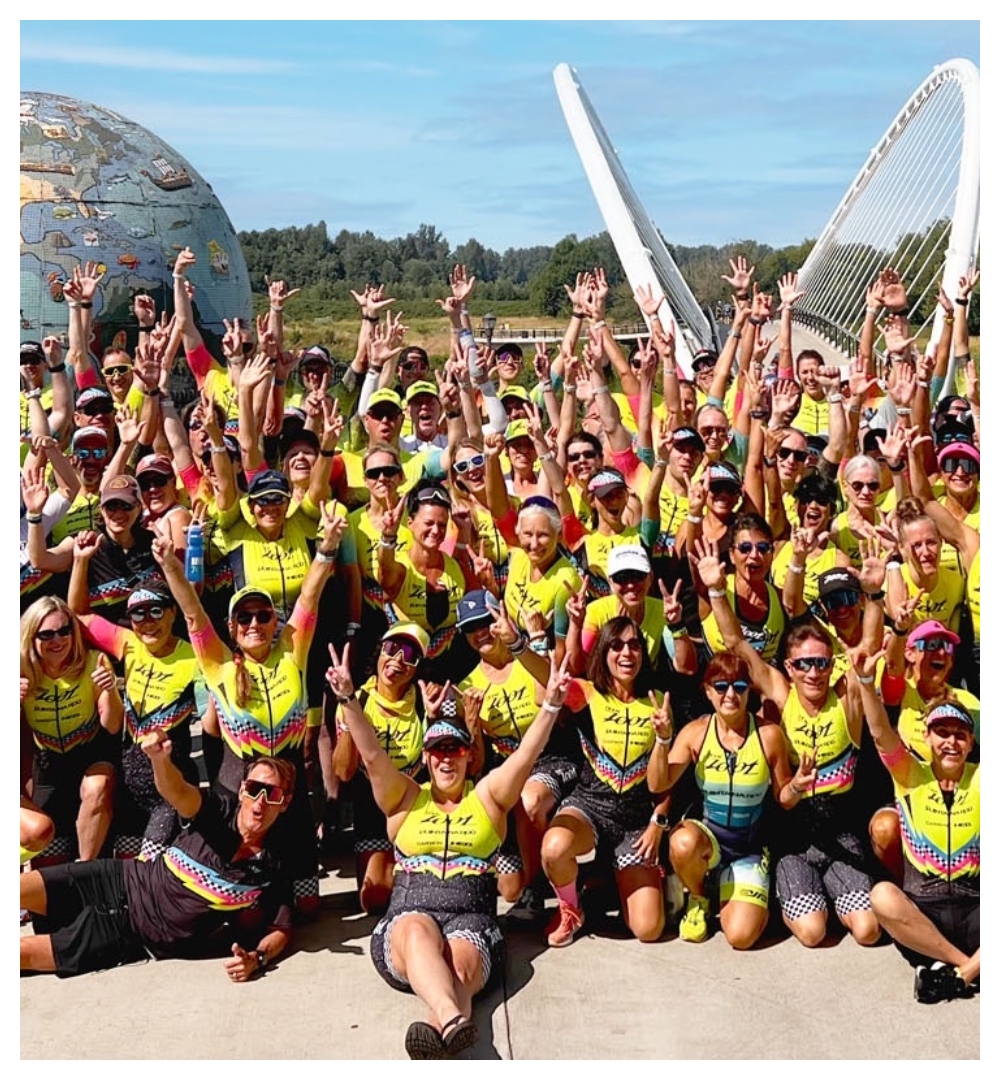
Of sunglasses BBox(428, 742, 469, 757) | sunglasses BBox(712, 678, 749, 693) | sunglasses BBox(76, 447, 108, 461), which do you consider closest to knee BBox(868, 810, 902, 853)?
sunglasses BBox(712, 678, 749, 693)

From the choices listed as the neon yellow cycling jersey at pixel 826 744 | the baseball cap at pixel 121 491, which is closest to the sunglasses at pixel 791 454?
the neon yellow cycling jersey at pixel 826 744

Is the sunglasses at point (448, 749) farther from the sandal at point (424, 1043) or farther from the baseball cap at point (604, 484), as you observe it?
the baseball cap at point (604, 484)

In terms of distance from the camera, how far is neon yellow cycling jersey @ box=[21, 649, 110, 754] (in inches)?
213

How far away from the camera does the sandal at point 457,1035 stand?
4383 millimetres

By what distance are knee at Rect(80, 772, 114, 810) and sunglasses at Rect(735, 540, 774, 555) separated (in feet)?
8.78

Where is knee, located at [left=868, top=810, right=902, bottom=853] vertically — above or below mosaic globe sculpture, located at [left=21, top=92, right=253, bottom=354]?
below

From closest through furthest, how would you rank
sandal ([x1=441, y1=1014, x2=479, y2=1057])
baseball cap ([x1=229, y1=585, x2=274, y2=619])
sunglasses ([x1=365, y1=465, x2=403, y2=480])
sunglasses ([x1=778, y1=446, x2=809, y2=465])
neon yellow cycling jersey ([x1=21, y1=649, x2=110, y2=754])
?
sandal ([x1=441, y1=1014, x2=479, y2=1057])
baseball cap ([x1=229, y1=585, x2=274, y2=619])
neon yellow cycling jersey ([x1=21, y1=649, x2=110, y2=754])
sunglasses ([x1=365, y1=465, x2=403, y2=480])
sunglasses ([x1=778, y1=446, x2=809, y2=465])

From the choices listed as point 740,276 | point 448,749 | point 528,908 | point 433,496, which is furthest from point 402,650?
point 740,276

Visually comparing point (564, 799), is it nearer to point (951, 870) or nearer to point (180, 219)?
point (951, 870)

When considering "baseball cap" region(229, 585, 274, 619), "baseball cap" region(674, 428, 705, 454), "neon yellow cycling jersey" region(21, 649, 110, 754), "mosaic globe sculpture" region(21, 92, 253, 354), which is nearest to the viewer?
"baseball cap" region(229, 585, 274, 619)

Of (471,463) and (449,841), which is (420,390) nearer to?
(471,463)

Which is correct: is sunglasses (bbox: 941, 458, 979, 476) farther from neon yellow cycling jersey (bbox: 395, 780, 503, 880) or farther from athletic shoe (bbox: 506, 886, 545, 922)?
neon yellow cycling jersey (bbox: 395, 780, 503, 880)

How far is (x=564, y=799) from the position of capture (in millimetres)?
5562

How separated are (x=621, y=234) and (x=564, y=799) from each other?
19478 mm
